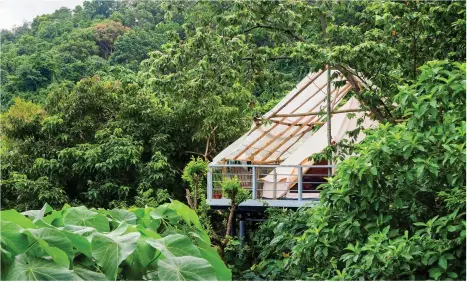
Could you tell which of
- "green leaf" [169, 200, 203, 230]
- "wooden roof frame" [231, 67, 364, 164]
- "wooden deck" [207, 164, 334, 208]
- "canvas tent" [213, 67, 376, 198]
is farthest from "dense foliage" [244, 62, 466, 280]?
"wooden roof frame" [231, 67, 364, 164]

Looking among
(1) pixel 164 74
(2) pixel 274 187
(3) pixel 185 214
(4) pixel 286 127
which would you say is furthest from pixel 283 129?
(3) pixel 185 214

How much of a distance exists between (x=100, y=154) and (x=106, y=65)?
13.8 feet

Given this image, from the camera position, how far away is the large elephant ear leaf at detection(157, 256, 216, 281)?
0.71m

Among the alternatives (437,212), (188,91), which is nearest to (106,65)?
(188,91)

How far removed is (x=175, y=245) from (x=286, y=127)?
22.8 feet

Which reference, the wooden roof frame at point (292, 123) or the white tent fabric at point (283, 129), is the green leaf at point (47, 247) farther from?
the white tent fabric at point (283, 129)

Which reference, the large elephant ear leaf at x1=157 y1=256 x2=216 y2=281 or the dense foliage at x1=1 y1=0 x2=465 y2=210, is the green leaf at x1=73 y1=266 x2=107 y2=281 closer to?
the large elephant ear leaf at x1=157 y1=256 x2=216 y2=281

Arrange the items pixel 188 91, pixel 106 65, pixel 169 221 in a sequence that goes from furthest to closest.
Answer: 1. pixel 106 65
2. pixel 188 91
3. pixel 169 221

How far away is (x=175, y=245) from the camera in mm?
771

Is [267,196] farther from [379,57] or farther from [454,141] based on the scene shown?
[454,141]

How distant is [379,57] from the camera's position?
5086 mm

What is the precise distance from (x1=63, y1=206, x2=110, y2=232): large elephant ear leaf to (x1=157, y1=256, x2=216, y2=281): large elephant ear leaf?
0.17 m

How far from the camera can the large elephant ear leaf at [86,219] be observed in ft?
2.78

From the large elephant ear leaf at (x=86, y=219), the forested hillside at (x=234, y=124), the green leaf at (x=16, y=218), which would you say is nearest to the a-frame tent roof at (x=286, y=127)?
the forested hillside at (x=234, y=124)
